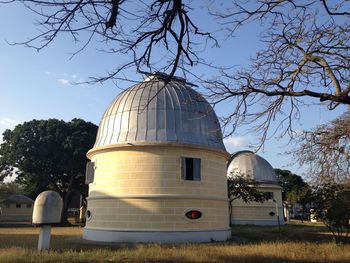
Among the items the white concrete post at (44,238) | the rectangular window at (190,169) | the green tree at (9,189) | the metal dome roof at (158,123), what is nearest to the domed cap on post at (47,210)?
the white concrete post at (44,238)

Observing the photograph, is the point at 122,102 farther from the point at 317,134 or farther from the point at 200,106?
the point at 317,134

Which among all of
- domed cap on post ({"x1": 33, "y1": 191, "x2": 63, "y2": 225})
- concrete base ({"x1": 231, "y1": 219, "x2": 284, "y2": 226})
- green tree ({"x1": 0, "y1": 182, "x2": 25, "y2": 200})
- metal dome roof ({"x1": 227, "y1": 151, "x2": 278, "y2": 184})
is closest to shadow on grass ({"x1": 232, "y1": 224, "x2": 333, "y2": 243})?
concrete base ({"x1": 231, "y1": 219, "x2": 284, "y2": 226})

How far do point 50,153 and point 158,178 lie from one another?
25.1 meters

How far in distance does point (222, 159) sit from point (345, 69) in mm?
12703

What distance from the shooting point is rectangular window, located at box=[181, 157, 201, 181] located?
62.2ft

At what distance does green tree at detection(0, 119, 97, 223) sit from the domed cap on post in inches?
1032

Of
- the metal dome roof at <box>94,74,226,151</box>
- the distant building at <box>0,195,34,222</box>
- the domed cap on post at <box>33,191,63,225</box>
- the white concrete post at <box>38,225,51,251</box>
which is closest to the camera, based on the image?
the domed cap on post at <box>33,191,63,225</box>

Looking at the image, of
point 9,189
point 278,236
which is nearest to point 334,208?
point 278,236

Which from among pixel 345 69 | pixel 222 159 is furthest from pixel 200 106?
pixel 345 69

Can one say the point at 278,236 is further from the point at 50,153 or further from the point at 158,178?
the point at 50,153

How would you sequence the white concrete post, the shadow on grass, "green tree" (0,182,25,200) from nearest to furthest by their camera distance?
the white concrete post, the shadow on grass, "green tree" (0,182,25,200)

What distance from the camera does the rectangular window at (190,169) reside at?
18969mm

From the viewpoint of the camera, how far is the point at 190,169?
19.2 metres

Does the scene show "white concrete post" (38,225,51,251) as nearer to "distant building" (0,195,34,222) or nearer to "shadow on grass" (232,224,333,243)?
"shadow on grass" (232,224,333,243)
